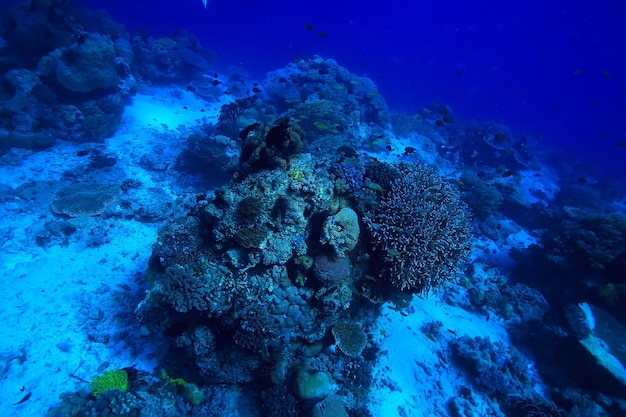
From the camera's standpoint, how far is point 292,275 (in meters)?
5.29

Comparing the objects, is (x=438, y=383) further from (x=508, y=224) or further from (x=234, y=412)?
(x=508, y=224)

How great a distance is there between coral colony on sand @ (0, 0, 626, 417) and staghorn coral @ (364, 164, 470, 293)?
1.7 inches

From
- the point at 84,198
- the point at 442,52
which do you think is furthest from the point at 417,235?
the point at 442,52

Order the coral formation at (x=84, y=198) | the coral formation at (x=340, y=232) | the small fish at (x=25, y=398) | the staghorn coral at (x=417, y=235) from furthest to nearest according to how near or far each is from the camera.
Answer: the coral formation at (x=84, y=198)
the staghorn coral at (x=417, y=235)
the coral formation at (x=340, y=232)
the small fish at (x=25, y=398)

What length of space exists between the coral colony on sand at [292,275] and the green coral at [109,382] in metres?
0.03

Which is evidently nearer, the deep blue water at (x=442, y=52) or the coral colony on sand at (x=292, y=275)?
the coral colony on sand at (x=292, y=275)

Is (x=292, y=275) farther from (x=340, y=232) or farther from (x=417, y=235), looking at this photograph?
(x=417, y=235)

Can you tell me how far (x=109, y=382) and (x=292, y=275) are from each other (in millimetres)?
3710

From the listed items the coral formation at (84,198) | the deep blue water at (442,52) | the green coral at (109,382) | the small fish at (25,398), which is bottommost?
the small fish at (25,398)

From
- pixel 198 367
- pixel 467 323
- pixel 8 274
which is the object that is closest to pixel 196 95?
pixel 8 274

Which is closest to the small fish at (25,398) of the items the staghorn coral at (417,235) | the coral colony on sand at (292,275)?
the coral colony on sand at (292,275)

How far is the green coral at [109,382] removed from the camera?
491 cm

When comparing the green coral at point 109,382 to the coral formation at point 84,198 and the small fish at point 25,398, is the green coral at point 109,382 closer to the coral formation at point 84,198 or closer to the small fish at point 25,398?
Answer: the small fish at point 25,398

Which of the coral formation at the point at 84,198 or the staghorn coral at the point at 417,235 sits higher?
the staghorn coral at the point at 417,235
